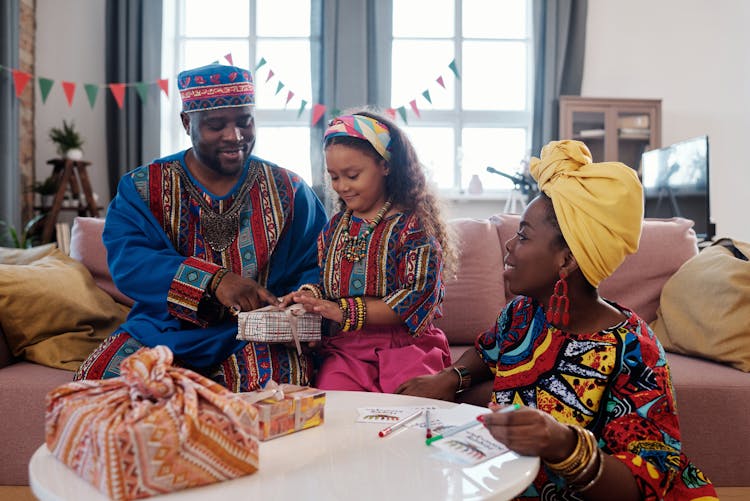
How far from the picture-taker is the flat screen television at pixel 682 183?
12.0 feet

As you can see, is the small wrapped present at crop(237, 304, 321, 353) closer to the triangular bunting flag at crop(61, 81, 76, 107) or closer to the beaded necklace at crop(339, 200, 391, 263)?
the beaded necklace at crop(339, 200, 391, 263)

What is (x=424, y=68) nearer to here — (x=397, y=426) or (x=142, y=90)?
(x=142, y=90)

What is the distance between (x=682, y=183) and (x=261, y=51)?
3585mm

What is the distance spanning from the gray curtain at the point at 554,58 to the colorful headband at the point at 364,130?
12.6ft

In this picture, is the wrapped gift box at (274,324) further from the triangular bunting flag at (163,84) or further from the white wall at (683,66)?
the white wall at (683,66)

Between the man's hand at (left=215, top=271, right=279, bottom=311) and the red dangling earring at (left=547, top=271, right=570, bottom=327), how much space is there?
76 centimetres

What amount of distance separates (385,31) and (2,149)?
2981 mm

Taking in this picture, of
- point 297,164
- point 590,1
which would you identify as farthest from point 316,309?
point 590,1

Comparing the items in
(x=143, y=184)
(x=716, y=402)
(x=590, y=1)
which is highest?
(x=590, y=1)

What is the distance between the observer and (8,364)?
215cm

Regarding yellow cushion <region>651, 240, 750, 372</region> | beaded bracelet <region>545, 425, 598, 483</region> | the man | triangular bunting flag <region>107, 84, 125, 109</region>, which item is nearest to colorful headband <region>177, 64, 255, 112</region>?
the man

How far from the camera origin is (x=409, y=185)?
1929mm

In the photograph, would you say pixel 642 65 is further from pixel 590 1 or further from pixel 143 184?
pixel 143 184

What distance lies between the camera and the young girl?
69.4 inches
